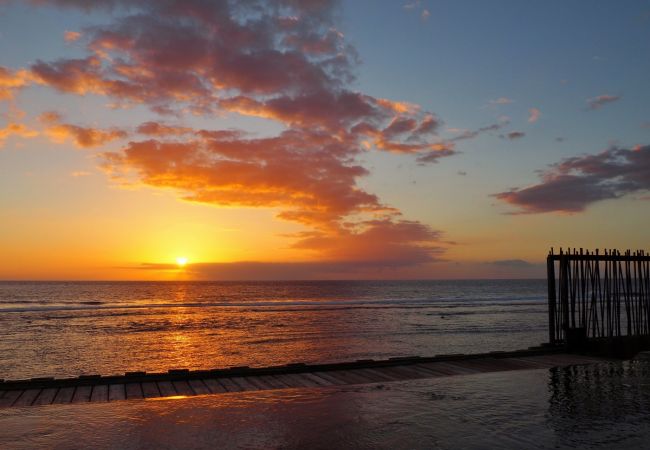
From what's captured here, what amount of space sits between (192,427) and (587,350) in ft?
46.1

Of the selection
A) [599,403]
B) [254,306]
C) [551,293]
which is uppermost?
[551,293]

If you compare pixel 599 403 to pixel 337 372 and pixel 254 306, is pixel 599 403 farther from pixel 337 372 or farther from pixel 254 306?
pixel 254 306

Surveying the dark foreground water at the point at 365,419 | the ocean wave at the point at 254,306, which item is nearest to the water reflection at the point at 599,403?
the dark foreground water at the point at 365,419

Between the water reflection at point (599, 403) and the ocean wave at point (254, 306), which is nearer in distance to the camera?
the water reflection at point (599, 403)

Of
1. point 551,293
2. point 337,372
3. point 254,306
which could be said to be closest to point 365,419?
point 337,372

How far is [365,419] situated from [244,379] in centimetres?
432

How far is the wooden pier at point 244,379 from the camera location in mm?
10780

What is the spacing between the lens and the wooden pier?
1078 cm

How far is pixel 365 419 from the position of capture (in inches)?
359

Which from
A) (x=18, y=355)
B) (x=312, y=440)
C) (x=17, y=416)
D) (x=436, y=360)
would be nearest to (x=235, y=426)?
(x=312, y=440)

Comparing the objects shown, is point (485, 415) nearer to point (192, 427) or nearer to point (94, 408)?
point (192, 427)

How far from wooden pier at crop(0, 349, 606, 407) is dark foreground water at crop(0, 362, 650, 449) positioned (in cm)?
69

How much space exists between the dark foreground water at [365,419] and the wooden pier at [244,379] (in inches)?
27.0

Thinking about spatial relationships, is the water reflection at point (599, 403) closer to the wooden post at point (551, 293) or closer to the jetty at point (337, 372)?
the jetty at point (337, 372)
